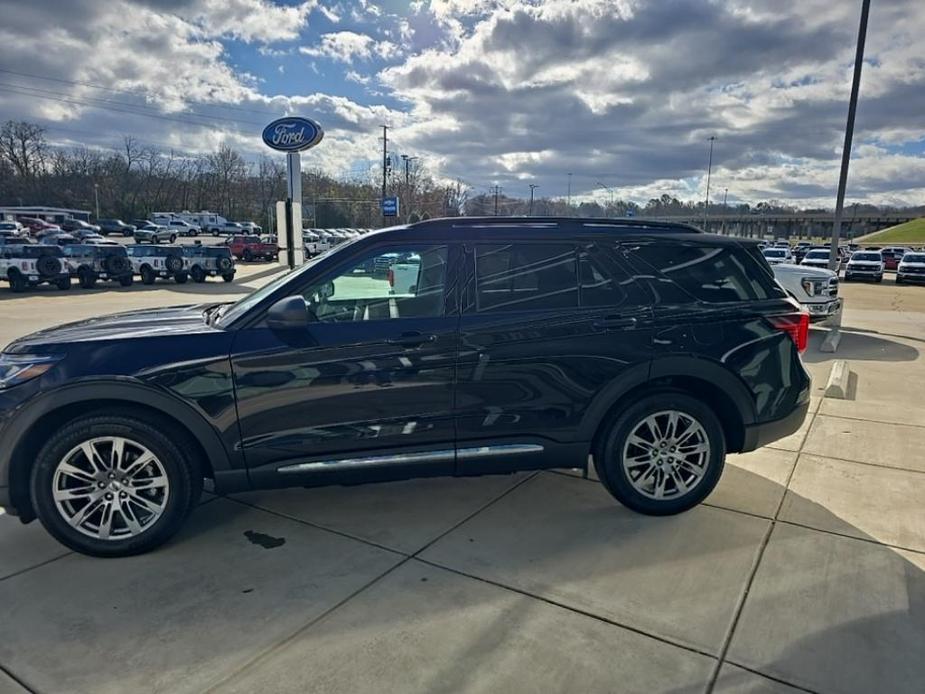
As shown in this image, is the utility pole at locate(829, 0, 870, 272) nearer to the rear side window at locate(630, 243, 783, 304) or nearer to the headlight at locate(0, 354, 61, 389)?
the rear side window at locate(630, 243, 783, 304)

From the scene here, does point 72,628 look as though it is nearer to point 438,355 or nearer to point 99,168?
point 438,355

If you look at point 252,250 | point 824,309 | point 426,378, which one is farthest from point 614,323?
point 252,250

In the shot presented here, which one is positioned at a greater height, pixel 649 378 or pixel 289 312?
pixel 289 312

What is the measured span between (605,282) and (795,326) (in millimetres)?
1298

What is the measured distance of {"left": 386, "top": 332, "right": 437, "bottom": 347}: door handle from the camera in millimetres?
3307

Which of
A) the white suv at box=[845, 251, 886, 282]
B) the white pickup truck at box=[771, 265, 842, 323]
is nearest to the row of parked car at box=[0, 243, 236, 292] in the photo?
the white pickup truck at box=[771, 265, 842, 323]

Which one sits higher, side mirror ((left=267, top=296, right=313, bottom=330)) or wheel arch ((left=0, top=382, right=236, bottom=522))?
side mirror ((left=267, top=296, right=313, bottom=330))

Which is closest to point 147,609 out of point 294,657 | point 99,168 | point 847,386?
point 294,657

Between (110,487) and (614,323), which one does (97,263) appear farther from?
(614,323)

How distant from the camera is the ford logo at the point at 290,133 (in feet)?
67.2

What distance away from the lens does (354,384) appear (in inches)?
129

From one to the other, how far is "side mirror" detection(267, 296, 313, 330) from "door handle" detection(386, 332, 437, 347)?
483 millimetres

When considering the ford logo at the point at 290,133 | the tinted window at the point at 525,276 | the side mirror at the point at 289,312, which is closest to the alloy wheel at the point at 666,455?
the tinted window at the point at 525,276

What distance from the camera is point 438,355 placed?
3.36m
